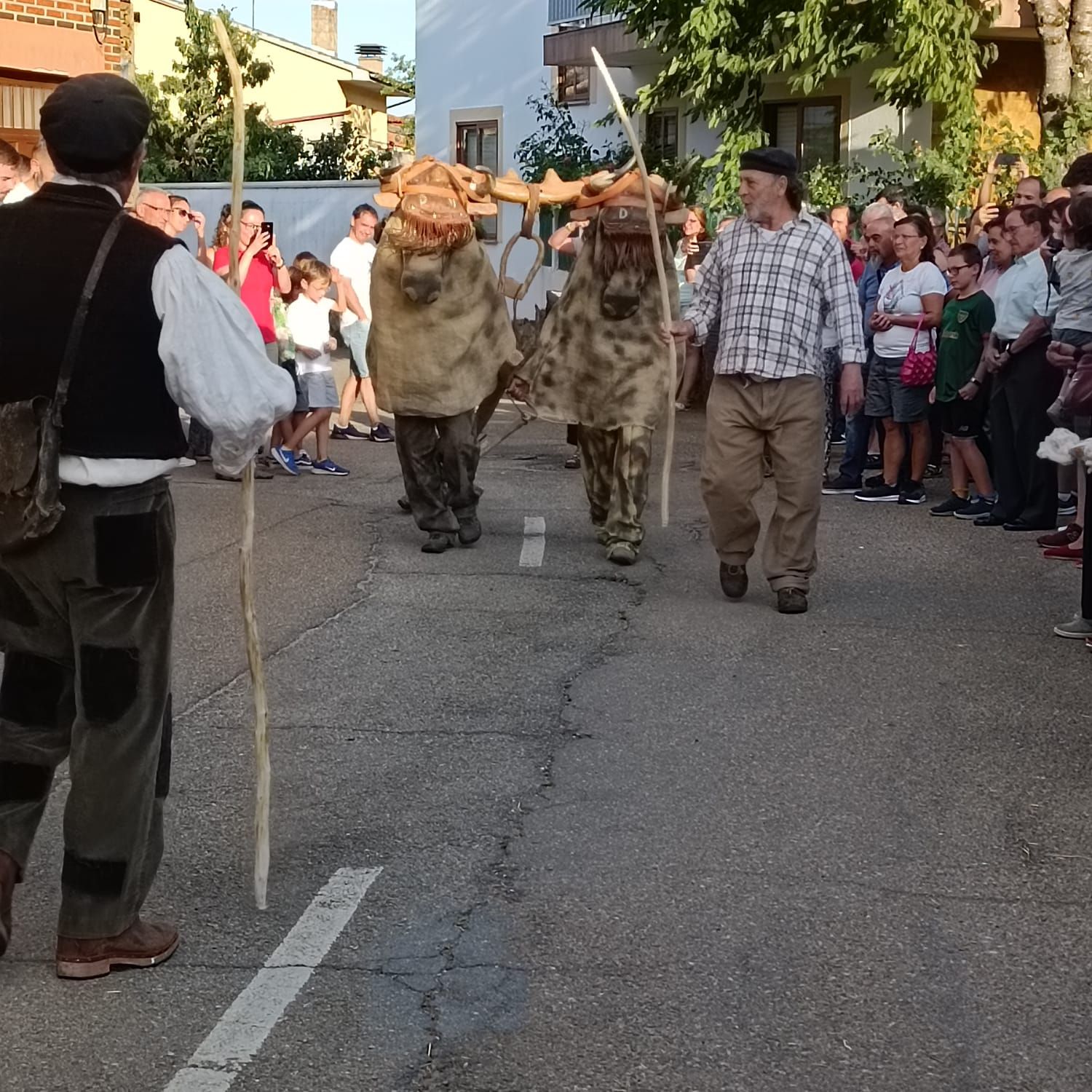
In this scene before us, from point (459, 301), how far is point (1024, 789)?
4.90m

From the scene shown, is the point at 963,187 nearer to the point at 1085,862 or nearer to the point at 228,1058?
the point at 1085,862

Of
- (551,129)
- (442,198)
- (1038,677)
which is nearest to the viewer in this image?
(1038,677)

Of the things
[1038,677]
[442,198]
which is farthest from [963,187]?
[1038,677]

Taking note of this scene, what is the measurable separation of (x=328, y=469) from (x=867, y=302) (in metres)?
4.03

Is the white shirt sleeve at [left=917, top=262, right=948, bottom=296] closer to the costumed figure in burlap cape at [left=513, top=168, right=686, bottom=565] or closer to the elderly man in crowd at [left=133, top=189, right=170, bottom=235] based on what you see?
the costumed figure in burlap cape at [left=513, top=168, right=686, bottom=565]

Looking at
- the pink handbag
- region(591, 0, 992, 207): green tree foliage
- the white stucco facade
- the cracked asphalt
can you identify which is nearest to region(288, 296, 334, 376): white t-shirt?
the pink handbag

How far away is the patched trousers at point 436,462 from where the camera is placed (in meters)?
9.79

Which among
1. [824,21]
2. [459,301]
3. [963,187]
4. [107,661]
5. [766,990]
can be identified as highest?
[824,21]

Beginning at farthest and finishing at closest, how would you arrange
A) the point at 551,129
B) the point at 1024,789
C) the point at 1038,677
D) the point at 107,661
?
the point at 551,129
the point at 1038,677
the point at 1024,789
the point at 107,661

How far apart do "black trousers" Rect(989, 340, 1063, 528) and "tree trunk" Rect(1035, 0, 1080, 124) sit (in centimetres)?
958

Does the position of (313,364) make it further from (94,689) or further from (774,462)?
(94,689)

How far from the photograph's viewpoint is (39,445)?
12.8 ft

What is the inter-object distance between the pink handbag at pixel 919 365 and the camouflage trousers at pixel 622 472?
8.46 feet

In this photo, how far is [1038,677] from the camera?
7234 millimetres
